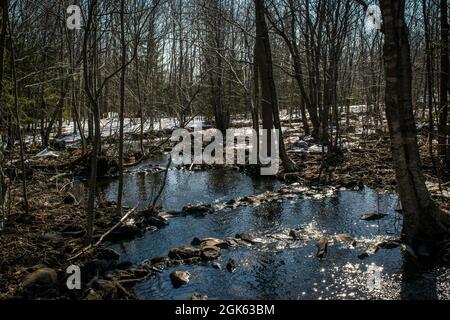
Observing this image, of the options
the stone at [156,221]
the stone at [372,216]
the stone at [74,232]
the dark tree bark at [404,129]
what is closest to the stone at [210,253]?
the stone at [156,221]

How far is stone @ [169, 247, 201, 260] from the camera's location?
654 cm

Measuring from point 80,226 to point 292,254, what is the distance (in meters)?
3.93

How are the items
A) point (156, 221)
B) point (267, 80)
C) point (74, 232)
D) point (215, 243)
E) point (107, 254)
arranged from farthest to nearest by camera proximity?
point (267, 80), point (156, 221), point (74, 232), point (215, 243), point (107, 254)

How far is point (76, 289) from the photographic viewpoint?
17.4ft

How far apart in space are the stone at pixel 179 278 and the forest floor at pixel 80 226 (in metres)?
0.42

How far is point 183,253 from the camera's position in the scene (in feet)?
21.6

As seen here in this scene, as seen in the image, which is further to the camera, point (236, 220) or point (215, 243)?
point (236, 220)

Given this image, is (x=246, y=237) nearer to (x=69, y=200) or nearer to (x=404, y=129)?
(x=404, y=129)

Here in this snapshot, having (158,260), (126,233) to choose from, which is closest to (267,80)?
(126,233)

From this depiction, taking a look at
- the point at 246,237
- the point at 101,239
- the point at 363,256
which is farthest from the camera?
the point at 246,237

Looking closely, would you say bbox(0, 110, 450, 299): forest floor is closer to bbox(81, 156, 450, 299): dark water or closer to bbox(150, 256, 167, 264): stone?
bbox(150, 256, 167, 264): stone

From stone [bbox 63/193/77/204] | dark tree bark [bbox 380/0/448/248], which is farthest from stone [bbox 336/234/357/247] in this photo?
stone [bbox 63/193/77/204]

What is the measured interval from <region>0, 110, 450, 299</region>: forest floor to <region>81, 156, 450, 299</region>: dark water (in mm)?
362

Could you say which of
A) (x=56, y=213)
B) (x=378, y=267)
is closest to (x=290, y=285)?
(x=378, y=267)
